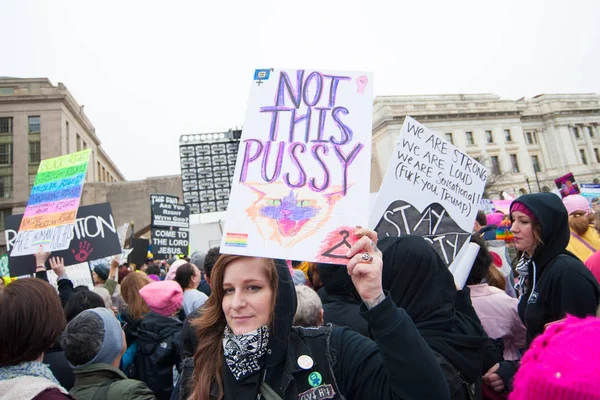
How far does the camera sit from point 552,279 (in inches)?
98.0

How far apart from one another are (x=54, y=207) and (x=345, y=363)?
478 cm

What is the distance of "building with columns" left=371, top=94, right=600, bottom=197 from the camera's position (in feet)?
158

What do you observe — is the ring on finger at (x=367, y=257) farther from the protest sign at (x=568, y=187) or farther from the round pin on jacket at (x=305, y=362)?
the protest sign at (x=568, y=187)

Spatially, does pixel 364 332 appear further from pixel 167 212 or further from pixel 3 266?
pixel 3 266

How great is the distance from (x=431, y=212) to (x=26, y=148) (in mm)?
42911

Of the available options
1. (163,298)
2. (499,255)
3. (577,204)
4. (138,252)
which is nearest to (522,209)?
(499,255)

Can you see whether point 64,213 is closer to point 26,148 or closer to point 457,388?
point 457,388

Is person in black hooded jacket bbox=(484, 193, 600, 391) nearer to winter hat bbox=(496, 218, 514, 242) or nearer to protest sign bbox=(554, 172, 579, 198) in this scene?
winter hat bbox=(496, 218, 514, 242)

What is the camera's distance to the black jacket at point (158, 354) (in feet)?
11.5

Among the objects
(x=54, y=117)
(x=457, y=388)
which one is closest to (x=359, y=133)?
(x=457, y=388)

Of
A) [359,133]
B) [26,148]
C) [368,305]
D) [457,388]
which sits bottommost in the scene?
[457,388]

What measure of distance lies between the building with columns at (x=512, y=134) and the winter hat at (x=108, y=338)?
4509cm

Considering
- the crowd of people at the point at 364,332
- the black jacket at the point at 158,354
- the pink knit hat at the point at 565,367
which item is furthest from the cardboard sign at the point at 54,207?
the pink knit hat at the point at 565,367

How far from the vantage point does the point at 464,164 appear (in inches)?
133
